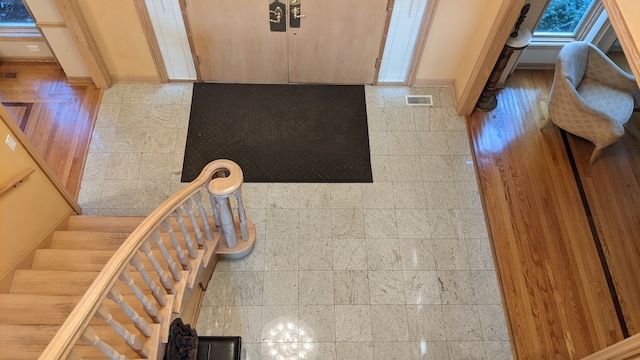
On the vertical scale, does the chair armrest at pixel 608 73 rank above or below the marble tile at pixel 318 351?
above

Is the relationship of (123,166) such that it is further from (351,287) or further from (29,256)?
(351,287)

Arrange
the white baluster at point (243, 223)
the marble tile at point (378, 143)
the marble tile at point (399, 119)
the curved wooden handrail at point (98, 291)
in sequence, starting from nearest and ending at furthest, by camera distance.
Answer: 1. the curved wooden handrail at point (98, 291)
2. the white baluster at point (243, 223)
3. the marble tile at point (378, 143)
4. the marble tile at point (399, 119)

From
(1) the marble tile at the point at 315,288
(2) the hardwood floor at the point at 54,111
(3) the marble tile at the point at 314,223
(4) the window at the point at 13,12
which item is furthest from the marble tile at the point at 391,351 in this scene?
(4) the window at the point at 13,12

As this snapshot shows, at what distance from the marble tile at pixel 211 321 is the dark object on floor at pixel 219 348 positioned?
0.44 meters

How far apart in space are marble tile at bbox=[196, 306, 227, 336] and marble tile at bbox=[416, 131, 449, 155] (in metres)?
2.29

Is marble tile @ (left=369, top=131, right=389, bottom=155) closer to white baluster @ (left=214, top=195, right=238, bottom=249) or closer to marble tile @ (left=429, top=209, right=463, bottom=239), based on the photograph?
marble tile @ (left=429, top=209, right=463, bottom=239)

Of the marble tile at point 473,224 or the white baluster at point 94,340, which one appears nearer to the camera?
the white baluster at point 94,340

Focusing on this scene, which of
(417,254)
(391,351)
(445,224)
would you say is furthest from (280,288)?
(445,224)

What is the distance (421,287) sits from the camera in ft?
11.1

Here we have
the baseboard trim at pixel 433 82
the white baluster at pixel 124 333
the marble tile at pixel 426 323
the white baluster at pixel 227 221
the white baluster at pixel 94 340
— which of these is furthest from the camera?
the baseboard trim at pixel 433 82

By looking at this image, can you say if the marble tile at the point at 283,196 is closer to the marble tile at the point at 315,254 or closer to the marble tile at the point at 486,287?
the marble tile at the point at 315,254

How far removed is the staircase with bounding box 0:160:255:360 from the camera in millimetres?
1823

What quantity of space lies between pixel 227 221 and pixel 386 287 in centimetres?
137

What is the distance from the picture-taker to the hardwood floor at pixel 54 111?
12.7 ft
